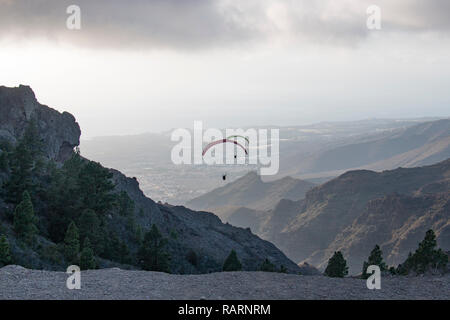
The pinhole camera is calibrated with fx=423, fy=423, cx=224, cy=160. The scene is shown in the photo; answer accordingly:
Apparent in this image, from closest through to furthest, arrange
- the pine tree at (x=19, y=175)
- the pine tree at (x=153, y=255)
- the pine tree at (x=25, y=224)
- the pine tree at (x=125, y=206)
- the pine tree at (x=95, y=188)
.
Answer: the pine tree at (x=25, y=224)
the pine tree at (x=19, y=175)
the pine tree at (x=153, y=255)
the pine tree at (x=95, y=188)
the pine tree at (x=125, y=206)

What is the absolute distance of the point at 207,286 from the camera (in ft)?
68.3

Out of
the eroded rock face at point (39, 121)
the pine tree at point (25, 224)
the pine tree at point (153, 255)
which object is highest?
the eroded rock face at point (39, 121)

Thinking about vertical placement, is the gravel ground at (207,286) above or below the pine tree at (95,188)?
below

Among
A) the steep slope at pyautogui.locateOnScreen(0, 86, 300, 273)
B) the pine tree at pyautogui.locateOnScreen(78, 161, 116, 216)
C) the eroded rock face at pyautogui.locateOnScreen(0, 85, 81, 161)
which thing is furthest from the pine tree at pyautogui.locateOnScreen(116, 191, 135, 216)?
the eroded rock face at pyautogui.locateOnScreen(0, 85, 81, 161)

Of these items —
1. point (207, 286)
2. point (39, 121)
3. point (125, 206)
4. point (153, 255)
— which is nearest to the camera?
point (207, 286)

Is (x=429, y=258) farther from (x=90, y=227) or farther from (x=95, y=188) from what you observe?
(x=95, y=188)

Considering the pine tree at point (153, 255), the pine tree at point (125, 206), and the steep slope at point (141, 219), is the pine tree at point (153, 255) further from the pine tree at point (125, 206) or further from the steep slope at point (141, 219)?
the pine tree at point (125, 206)

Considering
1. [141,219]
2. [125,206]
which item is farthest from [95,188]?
[141,219]

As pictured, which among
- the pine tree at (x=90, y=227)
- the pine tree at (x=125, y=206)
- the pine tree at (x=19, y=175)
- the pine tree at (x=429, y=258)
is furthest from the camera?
the pine tree at (x=125, y=206)

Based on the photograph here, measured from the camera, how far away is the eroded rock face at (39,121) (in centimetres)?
8125

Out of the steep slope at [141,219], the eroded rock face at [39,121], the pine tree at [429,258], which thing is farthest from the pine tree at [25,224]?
the eroded rock face at [39,121]

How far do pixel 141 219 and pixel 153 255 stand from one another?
112ft
